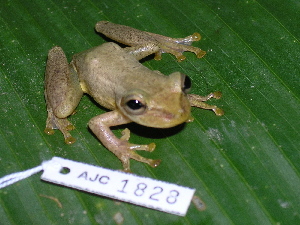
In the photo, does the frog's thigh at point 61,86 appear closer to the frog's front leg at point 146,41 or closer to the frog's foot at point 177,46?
the frog's front leg at point 146,41

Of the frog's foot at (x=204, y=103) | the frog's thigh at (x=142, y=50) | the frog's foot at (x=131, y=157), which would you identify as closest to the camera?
the frog's foot at (x=131, y=157)

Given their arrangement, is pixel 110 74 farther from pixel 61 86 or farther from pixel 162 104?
pixel 162 104

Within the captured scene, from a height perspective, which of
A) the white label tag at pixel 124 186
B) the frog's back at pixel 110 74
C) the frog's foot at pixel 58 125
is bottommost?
the frog's foot at pixel 58 125

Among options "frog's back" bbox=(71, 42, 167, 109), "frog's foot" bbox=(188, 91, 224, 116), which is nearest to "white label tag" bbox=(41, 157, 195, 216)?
"frog's back" bbox=(71, 42, 167, 109)

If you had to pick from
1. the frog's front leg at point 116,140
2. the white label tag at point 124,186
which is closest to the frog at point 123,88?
the frog's front leg at point 116,140

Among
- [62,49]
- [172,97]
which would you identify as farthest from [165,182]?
[62,49]

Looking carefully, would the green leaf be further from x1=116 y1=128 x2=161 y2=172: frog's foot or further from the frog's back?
the frog's back
